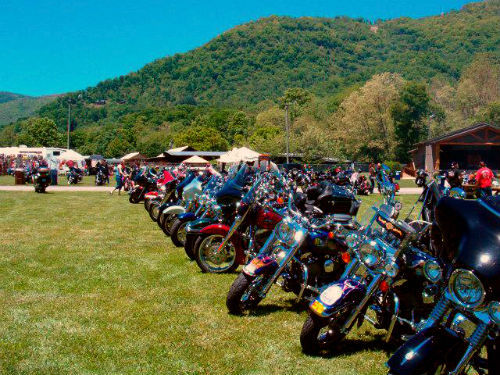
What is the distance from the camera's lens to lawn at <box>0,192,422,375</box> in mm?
4191

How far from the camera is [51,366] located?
4098 mm

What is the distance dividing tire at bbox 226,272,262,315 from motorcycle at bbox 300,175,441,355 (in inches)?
42.9

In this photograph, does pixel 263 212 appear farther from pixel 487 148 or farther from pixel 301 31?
pixel 301 31

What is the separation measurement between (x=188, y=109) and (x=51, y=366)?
475 feet

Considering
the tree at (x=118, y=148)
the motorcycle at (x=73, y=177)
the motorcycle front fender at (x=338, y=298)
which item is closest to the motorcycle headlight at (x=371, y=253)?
the motorcycle front fender at (x=338, y=298)

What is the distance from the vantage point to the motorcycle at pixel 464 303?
2406mm

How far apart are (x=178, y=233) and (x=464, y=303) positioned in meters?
7.15

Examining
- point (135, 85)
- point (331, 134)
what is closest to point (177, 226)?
point (331, 134)

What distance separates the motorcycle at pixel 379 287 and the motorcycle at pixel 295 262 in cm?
72

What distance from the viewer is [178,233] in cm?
920

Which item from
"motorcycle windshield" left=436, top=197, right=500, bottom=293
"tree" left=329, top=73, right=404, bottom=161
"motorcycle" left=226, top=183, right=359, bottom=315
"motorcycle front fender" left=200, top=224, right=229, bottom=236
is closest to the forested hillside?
"tree" left=329, top=73, right=404, bottom=161

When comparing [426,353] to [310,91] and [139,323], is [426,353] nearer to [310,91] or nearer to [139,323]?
[139,323]

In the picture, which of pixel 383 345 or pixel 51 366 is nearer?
pixel 51 366

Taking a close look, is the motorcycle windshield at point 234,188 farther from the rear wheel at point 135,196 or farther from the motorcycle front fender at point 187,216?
the rear wheel at point 135,196
